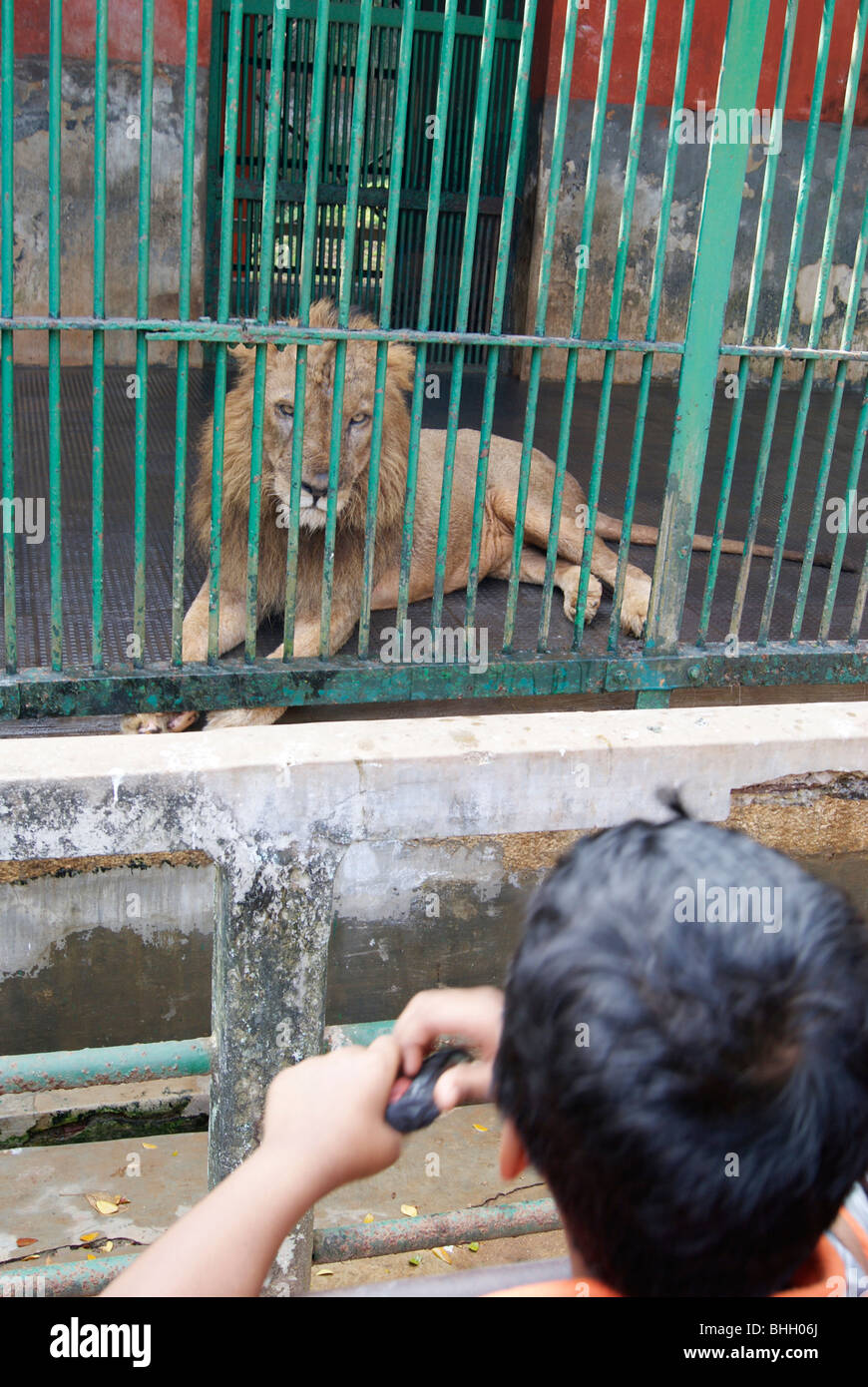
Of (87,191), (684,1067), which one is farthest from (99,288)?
(87,191)

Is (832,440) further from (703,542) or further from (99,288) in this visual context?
(99,288)

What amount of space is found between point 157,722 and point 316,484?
0.87 meters

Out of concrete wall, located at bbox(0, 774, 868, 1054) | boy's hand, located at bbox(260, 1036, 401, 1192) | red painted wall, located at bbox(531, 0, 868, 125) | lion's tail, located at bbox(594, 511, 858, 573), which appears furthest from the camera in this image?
red painted wall, located at bbox(531, 0, 868, 125)

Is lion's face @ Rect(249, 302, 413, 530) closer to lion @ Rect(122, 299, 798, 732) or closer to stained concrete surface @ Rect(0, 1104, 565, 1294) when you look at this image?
lion @ Rect(122, 299, 798, 732)

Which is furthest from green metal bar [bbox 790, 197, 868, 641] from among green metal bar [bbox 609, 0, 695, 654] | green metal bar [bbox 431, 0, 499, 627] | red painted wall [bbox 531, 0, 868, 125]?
red painted wall [bbox 531, 0, 868, 125]

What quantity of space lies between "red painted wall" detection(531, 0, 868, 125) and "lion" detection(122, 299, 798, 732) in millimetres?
4682

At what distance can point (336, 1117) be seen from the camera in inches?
45.8

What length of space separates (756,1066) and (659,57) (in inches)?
370

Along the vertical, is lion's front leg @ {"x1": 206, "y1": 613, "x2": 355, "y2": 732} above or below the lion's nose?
below

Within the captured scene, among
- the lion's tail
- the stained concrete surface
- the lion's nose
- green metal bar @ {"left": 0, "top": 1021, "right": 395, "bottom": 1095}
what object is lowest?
the stained concrete surface

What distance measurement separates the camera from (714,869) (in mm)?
968

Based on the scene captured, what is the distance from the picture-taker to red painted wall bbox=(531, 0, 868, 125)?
341 inches

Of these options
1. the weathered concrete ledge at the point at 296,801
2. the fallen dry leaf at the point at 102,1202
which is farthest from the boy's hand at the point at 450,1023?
the fallen dry leaf at the point at 102,1202

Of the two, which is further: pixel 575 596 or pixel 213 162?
pixel 213 162
